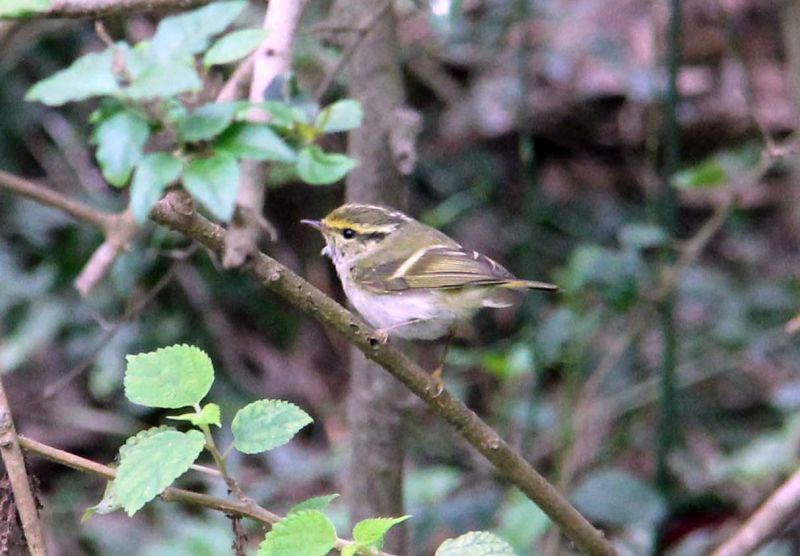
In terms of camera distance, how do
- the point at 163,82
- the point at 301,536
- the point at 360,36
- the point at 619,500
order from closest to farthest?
the point at 163,82, the point at 301,536, the point at 360,36, the point at 619,500

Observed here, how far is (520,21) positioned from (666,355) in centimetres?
124

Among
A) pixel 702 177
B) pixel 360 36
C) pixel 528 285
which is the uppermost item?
pixel 360 36

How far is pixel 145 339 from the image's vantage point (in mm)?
4328

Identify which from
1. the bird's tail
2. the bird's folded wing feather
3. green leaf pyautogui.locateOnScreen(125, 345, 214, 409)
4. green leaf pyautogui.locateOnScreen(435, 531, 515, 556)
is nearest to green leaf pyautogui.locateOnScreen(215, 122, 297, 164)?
green leaf pyautogui.locateOnScreen(125, 345, 214, 409)

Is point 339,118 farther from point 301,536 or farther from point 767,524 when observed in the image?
point 767,524

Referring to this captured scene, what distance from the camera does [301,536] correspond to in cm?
131

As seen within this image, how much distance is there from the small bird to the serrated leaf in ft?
4.01

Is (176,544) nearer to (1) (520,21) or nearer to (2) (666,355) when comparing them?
(2) (666,355)

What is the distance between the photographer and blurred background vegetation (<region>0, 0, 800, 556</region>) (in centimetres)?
350

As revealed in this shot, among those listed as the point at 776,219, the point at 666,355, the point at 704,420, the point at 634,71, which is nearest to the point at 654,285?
the point at 666,355

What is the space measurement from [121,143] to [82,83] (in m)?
0.09

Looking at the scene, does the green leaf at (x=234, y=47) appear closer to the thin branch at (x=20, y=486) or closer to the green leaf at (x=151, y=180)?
the green leaf at (x=151, y=180)

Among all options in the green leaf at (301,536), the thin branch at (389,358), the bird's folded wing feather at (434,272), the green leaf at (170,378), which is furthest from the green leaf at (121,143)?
the bird's folded wing feather at (434,272)

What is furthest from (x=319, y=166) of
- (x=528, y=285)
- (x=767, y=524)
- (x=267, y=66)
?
(x=767, y=524)
